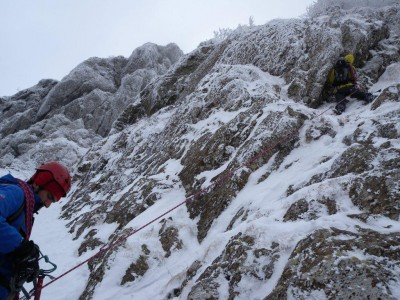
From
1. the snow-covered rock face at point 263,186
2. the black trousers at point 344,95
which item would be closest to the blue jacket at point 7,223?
the snow-covered rock face at point 263,186

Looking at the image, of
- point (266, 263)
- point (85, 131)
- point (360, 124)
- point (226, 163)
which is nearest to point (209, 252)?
point (266, 263)

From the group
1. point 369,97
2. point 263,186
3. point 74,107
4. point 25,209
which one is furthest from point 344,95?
point 74,107

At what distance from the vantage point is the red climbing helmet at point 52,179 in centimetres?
424

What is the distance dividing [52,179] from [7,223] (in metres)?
0.94

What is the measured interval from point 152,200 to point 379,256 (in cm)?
745

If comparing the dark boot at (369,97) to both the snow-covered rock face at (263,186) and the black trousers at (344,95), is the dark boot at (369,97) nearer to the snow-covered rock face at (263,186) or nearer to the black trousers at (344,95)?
the black trousers at (344,95)

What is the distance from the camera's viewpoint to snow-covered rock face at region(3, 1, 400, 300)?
14.2 feet

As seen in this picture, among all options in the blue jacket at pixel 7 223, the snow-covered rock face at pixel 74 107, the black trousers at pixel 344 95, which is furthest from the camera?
the snow-covered rock face at pixel 74 107

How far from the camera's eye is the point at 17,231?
3531mm

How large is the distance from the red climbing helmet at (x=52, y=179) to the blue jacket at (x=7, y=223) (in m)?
0.39

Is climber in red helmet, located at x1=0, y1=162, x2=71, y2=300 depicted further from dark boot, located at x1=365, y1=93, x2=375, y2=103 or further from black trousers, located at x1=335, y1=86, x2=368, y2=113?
dark boot, located at x1=365, y1=93, x2=375, y2=103

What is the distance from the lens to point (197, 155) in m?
11.0

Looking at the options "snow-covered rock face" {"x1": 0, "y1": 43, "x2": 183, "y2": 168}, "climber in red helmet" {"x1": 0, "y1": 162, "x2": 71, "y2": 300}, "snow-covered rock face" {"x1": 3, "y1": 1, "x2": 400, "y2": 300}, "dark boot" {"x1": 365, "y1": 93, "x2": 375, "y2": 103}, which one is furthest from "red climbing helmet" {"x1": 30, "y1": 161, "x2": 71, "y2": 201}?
"snow-covered rock face" {"x1": 0, "y1": 43, "x2": 183, "y2": 168}

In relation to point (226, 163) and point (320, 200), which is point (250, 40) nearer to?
point (226, 163)
